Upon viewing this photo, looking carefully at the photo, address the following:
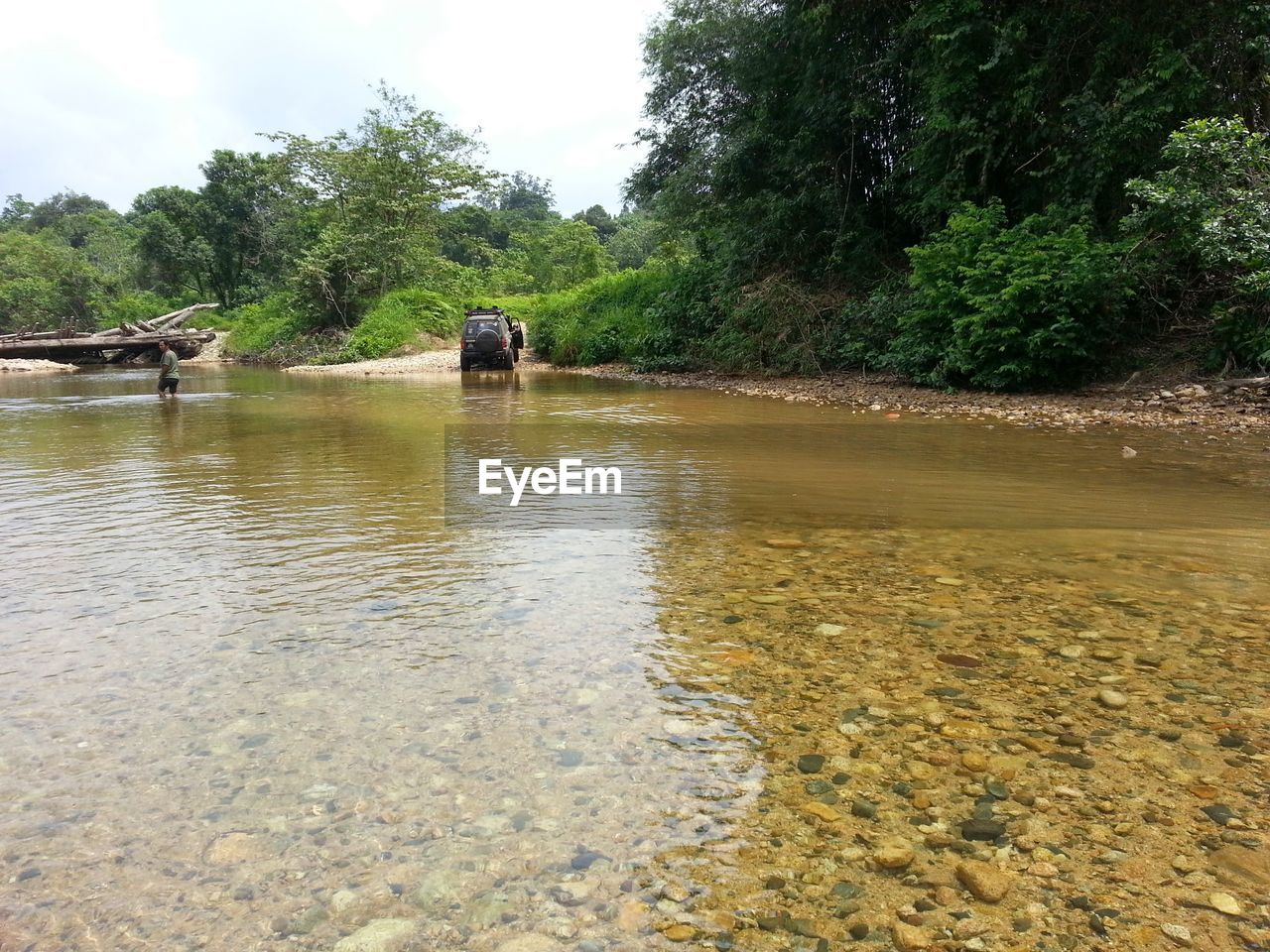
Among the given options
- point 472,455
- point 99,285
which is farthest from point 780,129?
point 99,285

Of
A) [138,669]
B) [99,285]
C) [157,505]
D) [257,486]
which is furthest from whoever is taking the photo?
[99,285]

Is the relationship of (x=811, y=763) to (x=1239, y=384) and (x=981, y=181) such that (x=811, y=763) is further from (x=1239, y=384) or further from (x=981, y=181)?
(x=981, y=181)

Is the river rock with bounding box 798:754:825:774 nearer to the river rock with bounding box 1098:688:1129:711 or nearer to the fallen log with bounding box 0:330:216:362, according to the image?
the river rock with bounding box 1098:688:1129:711

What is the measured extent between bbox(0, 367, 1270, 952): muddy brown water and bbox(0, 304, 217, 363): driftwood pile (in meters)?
32.9

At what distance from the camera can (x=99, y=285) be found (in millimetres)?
46562

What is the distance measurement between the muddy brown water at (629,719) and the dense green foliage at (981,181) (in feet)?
21.6

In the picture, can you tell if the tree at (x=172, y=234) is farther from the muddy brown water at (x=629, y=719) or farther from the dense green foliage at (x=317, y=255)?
the muddy brown water at (x=629, y=719)

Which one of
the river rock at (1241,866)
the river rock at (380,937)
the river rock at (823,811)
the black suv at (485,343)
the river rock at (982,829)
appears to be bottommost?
the river rock at (380,937)

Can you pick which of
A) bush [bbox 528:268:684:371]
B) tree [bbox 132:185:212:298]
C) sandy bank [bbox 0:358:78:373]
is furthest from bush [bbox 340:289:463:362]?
tree [bbox 132:185:212:298]

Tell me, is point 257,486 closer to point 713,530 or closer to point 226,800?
point 713,530

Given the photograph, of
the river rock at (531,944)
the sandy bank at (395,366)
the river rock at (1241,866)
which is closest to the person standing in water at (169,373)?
the sandy bank at (395,366)

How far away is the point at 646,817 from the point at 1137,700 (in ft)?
6.51

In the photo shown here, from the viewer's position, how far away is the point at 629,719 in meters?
Answer: 2.87

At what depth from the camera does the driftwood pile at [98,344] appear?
1300 inches
